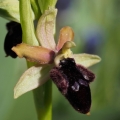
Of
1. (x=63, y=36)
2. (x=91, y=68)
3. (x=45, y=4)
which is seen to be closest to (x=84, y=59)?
(x=63, y=36)

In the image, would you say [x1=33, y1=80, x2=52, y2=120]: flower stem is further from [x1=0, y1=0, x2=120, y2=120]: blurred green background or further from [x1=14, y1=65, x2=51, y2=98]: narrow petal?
[x1=0, y1=0, x2=120, y2=120]: blurred green background

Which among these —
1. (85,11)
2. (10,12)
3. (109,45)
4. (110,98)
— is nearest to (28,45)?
(10,12)

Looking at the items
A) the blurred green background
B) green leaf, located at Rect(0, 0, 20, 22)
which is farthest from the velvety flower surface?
the blurred green background

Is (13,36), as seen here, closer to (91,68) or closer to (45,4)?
(45,4)

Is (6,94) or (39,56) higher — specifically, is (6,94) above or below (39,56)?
below

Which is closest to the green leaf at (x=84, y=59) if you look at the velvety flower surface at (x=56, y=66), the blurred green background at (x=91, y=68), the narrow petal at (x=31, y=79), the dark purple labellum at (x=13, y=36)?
the velvety flower surface at (x=56, y=66)

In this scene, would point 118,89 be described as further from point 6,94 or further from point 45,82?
point 45,82
